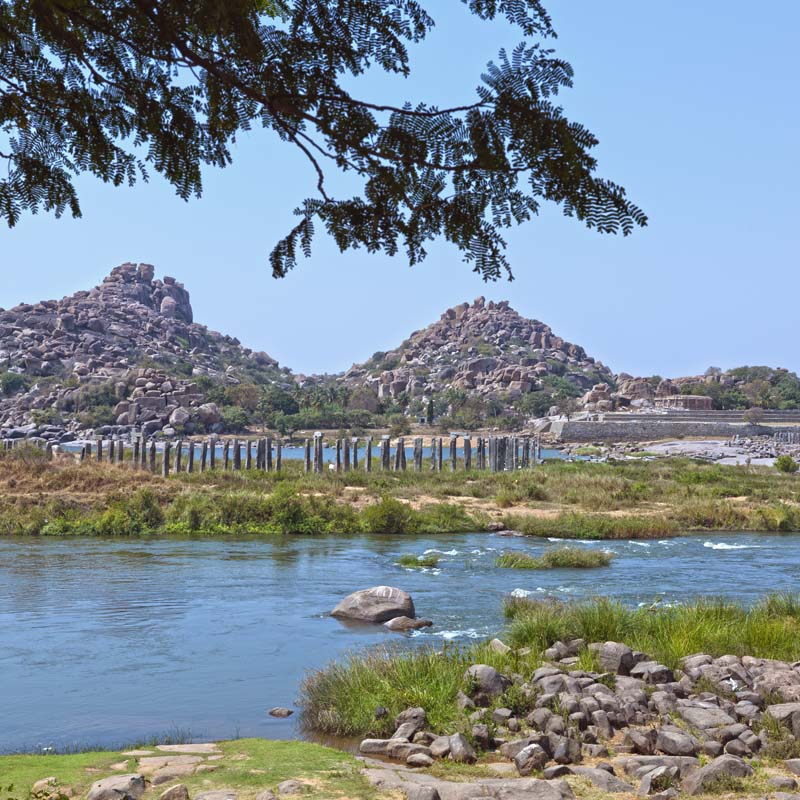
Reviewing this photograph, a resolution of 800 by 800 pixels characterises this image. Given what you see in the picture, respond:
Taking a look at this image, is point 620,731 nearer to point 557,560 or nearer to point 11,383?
point 557,560

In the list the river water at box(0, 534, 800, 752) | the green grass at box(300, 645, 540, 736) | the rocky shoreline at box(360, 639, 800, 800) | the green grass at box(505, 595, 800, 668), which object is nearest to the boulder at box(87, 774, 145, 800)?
the rocky shoreline at box(360, 639, 800, 800)

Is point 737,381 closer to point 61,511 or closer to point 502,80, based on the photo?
point 61,511

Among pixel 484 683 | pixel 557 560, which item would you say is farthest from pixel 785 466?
pixel 484 683

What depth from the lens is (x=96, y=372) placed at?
14975cm

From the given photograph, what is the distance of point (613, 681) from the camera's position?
8.94m

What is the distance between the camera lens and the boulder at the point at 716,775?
648cm

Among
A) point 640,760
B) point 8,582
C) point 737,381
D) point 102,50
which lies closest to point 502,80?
point 102,50

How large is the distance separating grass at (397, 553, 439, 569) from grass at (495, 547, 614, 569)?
137 cm

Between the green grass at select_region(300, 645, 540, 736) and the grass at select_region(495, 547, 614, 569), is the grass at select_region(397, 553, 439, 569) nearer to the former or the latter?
the grass at select_region(495, 547, 614, 569)

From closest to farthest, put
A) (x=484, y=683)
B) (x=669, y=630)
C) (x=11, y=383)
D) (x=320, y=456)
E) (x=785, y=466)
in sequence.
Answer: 1. (x=484, y=683)
2. (x=669, y=630)
3. (x=320, y=456)
4. (x=785, y=466)
5. (x=11, y=383)

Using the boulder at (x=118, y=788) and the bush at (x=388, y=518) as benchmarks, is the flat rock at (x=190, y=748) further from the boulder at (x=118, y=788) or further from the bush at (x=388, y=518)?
the bush at (x=388, y=518)

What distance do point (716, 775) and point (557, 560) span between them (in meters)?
13.7

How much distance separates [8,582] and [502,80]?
16235 millimetres

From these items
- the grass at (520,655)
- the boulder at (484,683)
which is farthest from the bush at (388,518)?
the boulder at (484,683)
